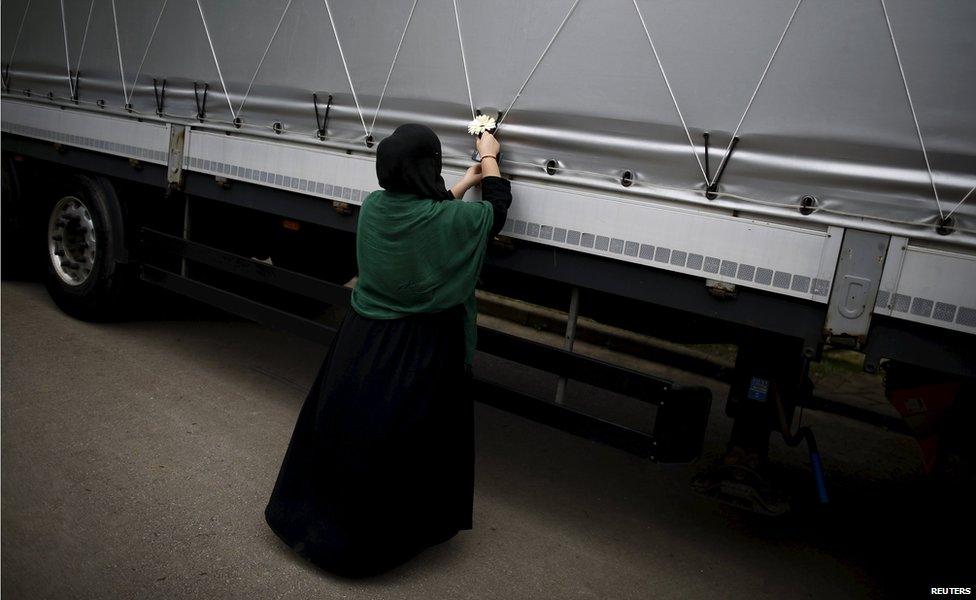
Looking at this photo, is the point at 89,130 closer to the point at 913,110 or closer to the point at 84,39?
the point at 84,39

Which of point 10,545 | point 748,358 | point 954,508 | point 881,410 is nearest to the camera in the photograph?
point 10,545

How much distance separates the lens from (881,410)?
21.6ft

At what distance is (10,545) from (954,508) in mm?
4672

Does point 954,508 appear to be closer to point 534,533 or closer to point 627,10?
point 534,533

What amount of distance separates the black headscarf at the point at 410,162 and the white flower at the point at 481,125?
333 millimetres

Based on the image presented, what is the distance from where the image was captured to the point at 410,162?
10.0ft

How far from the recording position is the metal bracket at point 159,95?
507 centimetres

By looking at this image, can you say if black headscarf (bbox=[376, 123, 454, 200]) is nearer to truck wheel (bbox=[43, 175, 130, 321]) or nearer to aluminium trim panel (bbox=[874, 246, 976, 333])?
aluminium trim panel (bbox=[874, 246, 976, 333])

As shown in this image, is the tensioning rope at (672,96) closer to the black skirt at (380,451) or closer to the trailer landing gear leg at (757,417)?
the trailer landing gear leg at (757,417)

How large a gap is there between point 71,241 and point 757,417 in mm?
5081

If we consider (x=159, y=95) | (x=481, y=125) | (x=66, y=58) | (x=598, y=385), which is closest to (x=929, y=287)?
(x=598, y=385)

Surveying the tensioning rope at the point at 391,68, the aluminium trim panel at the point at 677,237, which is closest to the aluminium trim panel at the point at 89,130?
the tensioning rope at the point at 391,68

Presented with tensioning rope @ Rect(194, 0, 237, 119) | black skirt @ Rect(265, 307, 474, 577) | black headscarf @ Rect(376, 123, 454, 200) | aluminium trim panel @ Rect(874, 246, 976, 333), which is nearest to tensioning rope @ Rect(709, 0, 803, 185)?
aluminium trim panel @ Rect(874, 246, 976, 333)

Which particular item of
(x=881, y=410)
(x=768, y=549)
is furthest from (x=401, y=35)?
(x=881, y=410)
